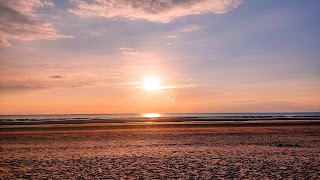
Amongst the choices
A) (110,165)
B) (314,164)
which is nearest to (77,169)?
(110,165)

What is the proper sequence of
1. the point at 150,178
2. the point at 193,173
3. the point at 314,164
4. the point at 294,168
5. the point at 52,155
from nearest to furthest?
the point at 150,178 < the point at 193,173 < the point at 294,168 < the point at 314,164 < the point at 52,155

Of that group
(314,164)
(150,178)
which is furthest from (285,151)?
(150,178)

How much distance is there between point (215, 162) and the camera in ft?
70.5

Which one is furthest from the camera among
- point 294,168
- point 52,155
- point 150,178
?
point 52,155

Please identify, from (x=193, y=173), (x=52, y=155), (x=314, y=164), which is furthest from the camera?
(x=52, y=155)

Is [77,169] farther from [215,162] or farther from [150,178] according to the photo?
[215,162]

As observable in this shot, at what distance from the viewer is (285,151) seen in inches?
1052

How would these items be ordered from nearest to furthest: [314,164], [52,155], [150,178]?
[150,178] < [314,164] < [52,155]

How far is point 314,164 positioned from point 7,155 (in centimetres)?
2367

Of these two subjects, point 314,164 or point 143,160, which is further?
point 143,160

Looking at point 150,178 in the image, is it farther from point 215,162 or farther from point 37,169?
point 37,169

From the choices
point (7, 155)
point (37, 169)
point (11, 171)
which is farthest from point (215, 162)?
point (7, 155)

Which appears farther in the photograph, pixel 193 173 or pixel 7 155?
pixel 7 155

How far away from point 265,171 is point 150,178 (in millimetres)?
6960
